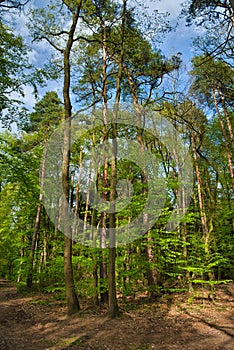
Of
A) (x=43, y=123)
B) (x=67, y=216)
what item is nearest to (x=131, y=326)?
(x=67, y=216)

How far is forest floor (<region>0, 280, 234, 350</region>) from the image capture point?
17.5 ft

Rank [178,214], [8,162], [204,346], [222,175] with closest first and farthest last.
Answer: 1. [204,346]
2. [178,214]
3. [8,162]
4. [222,175]

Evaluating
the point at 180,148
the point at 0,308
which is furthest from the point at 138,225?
the point at 180,148

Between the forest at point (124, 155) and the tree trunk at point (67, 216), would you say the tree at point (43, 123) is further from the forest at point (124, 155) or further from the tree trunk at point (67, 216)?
the tree trunk at point (67, 216)

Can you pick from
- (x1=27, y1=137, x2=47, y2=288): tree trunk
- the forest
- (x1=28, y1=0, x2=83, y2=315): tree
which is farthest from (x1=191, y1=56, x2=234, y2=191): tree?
(x1=27, y1=137, x2=47, y2=288): tree trunk

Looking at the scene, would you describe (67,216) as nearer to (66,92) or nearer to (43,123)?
(66,92)

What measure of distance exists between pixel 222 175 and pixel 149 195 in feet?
31.5

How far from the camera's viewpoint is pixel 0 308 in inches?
376

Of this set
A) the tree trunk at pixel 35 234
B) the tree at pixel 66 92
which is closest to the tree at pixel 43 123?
the tree trunk at pixel 35 234

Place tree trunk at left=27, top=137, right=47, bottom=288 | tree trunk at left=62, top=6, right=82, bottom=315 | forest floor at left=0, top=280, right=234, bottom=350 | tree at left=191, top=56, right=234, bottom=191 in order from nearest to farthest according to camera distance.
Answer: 1. forest floor at left=0, top=280, right=234, bottom=350
2. tree trunk at left=62, top=6, right=82, bottom=315
3. tree at left=191, top=56, right=234, bottom=191
4. tree trunk at left=27, top=137, right=47, bottom=288

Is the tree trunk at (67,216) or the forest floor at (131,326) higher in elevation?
the tree trunk at (67,216)

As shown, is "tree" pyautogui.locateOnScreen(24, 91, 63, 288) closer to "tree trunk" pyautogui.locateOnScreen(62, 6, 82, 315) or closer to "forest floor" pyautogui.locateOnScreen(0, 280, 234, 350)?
"tree trunk" pyautogui.locateOnScreen(62, 6, 82, 315)

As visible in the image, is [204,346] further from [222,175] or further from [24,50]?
[222,175]

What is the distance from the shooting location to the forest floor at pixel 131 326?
17.5 ft
